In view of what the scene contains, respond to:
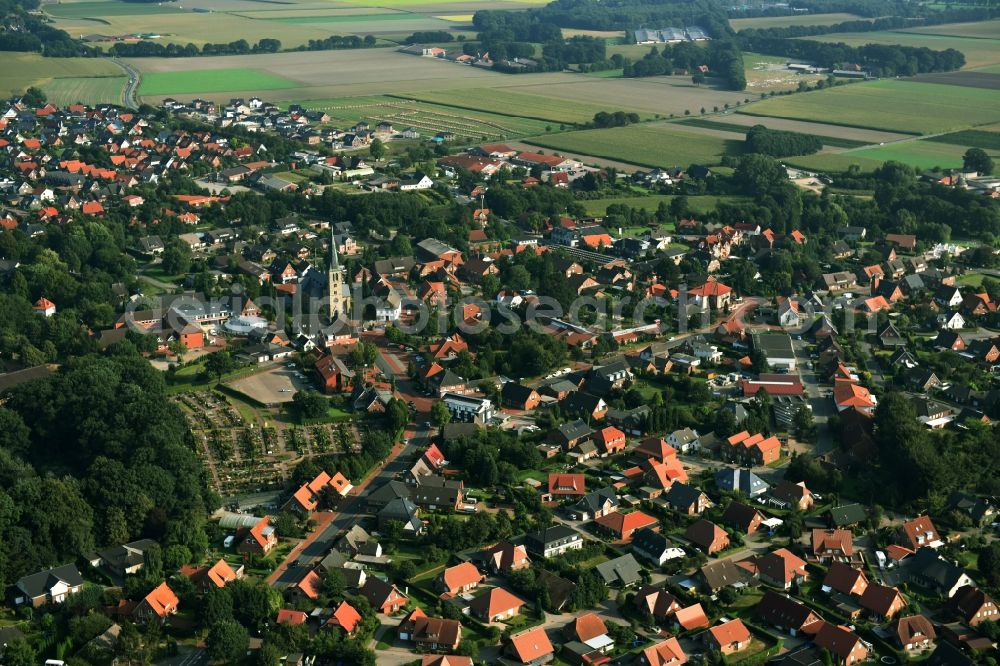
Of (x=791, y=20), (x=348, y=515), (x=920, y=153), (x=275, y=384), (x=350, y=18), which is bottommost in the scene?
(x=348, y=515)

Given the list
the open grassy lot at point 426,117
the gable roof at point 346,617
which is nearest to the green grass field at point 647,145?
the open grassy lot at point 426,117

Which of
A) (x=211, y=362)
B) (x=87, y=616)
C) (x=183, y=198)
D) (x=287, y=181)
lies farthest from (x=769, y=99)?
(x=87, y=616)

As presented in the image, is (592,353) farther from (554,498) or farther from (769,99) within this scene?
(769,99)

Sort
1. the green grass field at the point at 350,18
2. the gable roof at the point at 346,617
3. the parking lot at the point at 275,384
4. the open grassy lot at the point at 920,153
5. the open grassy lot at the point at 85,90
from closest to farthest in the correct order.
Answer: the gable roof at the point at 346,617
the parking lot at the point at 275,384
the open grassy lot at the point at 920,153
the open grassy lot at the point at 85,90
the green grass field at the point at 350,18

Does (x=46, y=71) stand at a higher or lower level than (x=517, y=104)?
higher

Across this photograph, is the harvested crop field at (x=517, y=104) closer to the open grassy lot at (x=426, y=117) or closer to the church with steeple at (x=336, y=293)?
the open grassy lot at (x=426, y=117)

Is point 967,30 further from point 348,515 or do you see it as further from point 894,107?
point 348,515

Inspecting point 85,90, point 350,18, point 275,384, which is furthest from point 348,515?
point 350,18
